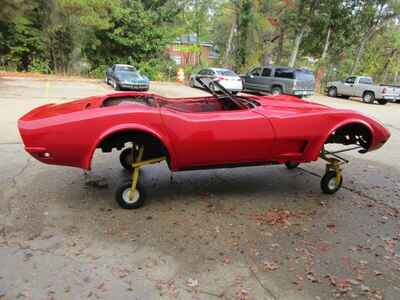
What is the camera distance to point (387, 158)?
23.8 ft

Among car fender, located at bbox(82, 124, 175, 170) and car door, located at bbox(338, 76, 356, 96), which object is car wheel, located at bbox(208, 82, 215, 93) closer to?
car fender, located at bbox(82, 124, 175, 170)

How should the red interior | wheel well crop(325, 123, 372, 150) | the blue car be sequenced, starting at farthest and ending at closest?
1. the blue car
2. the red interior
3. wheel well crop(325, 123, 372, 150)

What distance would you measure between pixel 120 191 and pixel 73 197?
730mm

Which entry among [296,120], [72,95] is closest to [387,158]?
[296,120]

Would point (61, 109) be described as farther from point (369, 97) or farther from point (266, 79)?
point (369, 97)

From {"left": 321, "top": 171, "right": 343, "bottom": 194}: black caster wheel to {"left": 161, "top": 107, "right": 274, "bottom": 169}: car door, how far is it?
115cm

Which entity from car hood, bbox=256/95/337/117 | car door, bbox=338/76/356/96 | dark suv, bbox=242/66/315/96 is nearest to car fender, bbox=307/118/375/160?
car hood, bbox=256/95/337/117

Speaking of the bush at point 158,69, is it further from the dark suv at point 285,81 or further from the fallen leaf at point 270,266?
the fallen leaf at point 270,266

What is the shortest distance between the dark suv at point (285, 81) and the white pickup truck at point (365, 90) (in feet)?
15.1

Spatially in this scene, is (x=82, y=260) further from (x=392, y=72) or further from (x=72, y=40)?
(x=392, y=72)

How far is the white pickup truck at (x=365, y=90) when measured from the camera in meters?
21.2

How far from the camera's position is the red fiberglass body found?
3717 mm

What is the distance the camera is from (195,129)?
3.96 meters

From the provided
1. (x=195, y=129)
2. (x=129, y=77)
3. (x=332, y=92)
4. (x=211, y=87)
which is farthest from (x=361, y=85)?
(x=195, y=129)
